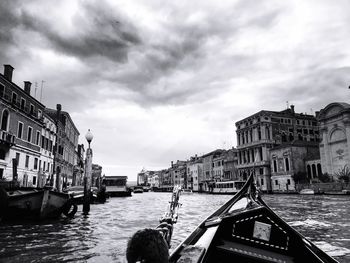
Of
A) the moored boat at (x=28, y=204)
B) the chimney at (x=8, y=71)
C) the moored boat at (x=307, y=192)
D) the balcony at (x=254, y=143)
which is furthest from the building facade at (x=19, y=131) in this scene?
the balcony at (x=254, y=143)

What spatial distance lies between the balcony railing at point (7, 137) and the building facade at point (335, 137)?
3254 cm

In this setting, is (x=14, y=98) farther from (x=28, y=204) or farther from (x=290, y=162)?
(x=290, y=162)

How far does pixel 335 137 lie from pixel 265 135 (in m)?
15.4

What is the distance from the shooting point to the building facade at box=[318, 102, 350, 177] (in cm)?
3159

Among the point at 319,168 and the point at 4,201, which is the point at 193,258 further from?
the point at 319,168

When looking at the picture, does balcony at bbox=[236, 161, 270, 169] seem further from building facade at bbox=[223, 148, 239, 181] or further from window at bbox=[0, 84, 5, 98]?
window at bbox=[0, 84, 5, 98]

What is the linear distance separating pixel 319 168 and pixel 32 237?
132ft

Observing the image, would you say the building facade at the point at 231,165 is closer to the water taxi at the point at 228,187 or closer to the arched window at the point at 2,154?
the water taxi at the point at 228,187

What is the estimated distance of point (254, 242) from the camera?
10.4 ft

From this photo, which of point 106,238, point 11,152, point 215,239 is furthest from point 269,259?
point 11,152

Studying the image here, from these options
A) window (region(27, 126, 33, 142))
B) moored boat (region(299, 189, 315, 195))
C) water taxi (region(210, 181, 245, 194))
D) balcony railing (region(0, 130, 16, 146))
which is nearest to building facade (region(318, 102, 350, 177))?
moored boat (region(299, 189, 315, 195))

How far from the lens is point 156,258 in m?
1.46

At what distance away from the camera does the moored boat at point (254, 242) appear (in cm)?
291

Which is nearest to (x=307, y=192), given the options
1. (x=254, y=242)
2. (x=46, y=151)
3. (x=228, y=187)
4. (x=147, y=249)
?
(x=228, y=187)
